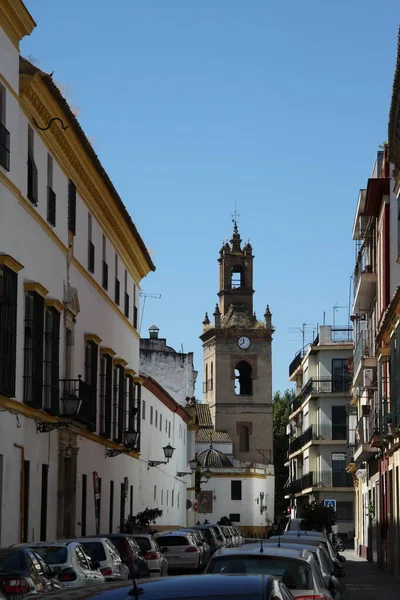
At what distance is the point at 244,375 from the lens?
114m

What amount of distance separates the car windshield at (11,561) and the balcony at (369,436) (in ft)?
81.7

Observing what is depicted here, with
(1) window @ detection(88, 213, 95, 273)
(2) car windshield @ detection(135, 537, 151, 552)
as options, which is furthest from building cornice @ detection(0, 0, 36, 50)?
(1) window @ detection(88, 213, 95, 273)

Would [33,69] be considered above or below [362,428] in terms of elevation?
above

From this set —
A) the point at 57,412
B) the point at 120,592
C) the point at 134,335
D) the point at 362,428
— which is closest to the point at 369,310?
the point at 362,428

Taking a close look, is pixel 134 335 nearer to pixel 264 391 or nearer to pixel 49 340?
pixel 49 340

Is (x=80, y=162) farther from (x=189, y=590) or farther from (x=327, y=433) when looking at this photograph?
(x=327, y=433)

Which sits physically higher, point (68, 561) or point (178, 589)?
point (178, 589)

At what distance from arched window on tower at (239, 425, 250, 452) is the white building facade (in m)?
69.3

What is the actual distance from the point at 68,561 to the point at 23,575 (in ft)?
11.4

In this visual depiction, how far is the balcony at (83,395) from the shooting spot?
2972cm

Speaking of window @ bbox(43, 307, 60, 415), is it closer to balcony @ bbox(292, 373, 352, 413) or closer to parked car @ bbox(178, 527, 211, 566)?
parked car @ bbox(178, 527, 211, 566)

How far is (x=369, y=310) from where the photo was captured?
49.3 meters

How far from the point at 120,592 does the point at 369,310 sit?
42.8 metres

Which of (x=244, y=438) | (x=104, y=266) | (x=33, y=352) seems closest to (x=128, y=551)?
(x=33, y=352)
